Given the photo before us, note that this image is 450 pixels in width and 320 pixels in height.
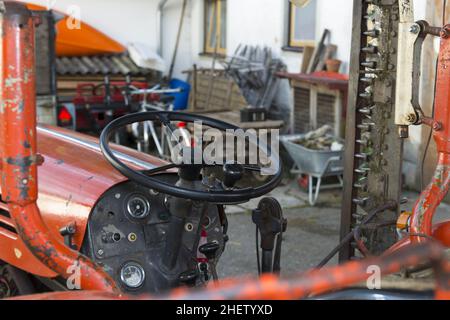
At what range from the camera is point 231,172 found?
200 cm

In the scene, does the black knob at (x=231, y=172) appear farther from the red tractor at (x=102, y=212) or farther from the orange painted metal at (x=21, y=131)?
the orange painted metal at (x=21, y=131)

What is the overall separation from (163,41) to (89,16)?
143 cm

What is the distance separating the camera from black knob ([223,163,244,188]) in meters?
2.01

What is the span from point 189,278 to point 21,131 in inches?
31.7

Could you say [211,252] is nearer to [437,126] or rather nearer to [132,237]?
[132,237]

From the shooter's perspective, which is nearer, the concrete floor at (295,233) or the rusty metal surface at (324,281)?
the rusty metal surface at (324,281)

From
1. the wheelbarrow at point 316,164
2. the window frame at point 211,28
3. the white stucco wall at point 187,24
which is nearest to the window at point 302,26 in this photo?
the white stucco wall at point 187,24

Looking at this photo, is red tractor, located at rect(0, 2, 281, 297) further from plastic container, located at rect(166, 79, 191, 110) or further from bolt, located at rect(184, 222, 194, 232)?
plastic container, located at rect(166, 79, 191, 110)

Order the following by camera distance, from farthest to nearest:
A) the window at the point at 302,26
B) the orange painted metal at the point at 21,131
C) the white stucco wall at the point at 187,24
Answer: the white stucco wall at the point at 187,24 → the window at the point at 302,26 → the orange painted metal at the point at 21,131

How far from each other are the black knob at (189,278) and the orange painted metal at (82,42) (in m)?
7.77

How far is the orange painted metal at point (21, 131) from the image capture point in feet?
5.28

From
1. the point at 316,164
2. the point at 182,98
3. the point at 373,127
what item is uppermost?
the point at 373,127

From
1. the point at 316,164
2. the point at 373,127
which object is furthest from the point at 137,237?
the point at 316,164
